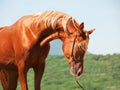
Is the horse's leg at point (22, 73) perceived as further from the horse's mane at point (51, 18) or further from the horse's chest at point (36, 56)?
the horse's mane at point (51, 18)

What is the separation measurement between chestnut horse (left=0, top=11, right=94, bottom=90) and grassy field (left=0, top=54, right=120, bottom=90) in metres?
22.6

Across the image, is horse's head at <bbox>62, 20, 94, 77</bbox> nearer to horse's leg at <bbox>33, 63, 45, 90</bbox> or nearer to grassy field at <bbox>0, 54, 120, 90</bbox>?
horse's leg at <bbox>33, 63, 45, 90</bbox>

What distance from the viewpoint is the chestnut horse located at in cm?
421

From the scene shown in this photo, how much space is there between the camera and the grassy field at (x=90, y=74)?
2975 centimetres

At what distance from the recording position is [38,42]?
4531 mm

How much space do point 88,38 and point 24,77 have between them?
84cm

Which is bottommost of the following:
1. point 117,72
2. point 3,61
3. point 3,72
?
point 117,72

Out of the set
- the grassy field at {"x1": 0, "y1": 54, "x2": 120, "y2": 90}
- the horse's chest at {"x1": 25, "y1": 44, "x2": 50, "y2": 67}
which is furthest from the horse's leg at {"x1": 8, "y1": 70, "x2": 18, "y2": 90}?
the grassy field at {"x1": 0, "y1": 54, "x2": 120, "y2": 90}

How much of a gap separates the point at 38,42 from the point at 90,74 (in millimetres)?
28198

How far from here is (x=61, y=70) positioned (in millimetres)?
33750

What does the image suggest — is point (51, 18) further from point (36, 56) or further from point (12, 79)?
point (12, 79)

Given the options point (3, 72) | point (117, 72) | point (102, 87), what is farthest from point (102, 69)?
point (3, 72)

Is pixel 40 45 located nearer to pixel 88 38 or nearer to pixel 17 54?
pixel 17 54

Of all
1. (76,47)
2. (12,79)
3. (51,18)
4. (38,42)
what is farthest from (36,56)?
(12,79)
